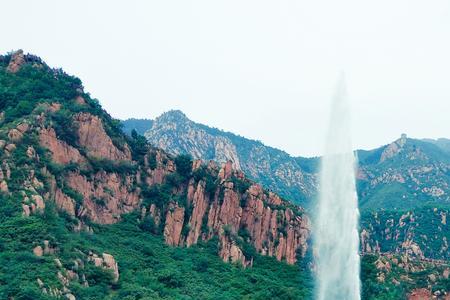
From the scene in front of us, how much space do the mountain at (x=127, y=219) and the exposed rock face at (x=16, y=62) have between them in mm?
119

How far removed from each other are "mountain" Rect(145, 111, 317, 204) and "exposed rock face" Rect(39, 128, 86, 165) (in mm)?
80082

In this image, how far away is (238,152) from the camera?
168 meters

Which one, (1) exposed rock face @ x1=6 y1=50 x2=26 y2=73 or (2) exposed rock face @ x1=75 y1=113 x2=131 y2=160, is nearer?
(2) exposed rock face @ x1=75 y1=113 x2=131 y2=160

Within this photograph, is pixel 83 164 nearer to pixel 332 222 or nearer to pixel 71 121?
pixel 71 121

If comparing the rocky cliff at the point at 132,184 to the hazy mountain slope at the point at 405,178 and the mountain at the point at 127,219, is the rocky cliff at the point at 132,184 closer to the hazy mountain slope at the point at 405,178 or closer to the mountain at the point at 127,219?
the mountain at the point at 127,219

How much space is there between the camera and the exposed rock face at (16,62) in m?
76.1

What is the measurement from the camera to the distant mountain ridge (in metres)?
146

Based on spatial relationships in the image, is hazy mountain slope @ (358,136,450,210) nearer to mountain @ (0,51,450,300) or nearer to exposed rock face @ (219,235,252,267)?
mountain @ (0,51,450,300)

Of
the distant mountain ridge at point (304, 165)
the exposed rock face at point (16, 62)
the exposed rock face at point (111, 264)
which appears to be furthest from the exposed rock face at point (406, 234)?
the exposed rock face at point (16, 62)

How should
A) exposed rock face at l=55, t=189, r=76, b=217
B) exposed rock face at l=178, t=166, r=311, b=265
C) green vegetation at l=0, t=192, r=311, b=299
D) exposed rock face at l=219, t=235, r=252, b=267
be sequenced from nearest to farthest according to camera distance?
1. green vegetation at l=0, t=192, r=311, b=299
2. exposed rock face at l=55, t=189, r=76, b=217
3. exposed rock face at l=219, t=235, r=252, b=267
4. exposed rock face at l=178, t=166, r=311, b=265

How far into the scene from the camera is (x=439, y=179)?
150875mm

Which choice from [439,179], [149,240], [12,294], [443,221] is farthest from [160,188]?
[439,179]

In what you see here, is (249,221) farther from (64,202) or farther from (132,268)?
(64,202)

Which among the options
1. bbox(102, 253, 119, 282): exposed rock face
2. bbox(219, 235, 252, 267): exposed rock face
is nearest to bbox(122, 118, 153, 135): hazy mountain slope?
bbox(219, 235, 252, 267): exposed rock face
